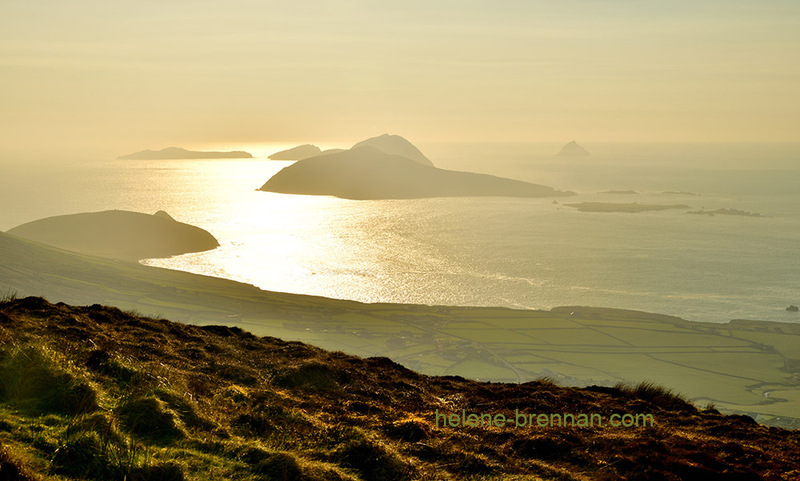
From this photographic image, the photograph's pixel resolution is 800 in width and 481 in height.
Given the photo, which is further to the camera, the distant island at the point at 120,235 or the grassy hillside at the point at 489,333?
the distant island at the point at 120,235

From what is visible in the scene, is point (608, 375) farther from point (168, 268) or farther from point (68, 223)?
point (68, 223)

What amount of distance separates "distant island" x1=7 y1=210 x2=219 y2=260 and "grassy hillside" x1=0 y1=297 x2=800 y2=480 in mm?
124821

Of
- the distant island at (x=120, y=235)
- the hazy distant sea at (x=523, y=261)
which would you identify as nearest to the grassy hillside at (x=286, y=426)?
the hazy distant sea at (x=523, y=261)

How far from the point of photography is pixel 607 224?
18962 cm

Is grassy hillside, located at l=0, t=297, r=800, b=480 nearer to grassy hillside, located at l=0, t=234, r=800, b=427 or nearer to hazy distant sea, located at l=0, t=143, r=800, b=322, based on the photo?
grassy hillside, located at l=0, t=234, r=800, b=427

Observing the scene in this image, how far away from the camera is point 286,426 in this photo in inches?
442

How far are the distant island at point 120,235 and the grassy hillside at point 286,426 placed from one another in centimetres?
12482

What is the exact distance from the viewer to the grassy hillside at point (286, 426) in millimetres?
8484

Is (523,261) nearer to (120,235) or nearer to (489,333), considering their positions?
(489,333)

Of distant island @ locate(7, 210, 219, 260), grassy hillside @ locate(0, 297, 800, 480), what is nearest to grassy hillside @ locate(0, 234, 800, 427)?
distant island @ locate(7, 210, 219, 260)

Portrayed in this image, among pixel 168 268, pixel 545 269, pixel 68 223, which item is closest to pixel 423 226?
pixel 545 269

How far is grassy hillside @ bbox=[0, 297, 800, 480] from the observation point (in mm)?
8484

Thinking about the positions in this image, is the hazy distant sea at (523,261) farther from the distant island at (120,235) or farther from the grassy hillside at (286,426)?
the grassy hillside at (286,426)

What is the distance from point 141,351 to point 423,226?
169 m
